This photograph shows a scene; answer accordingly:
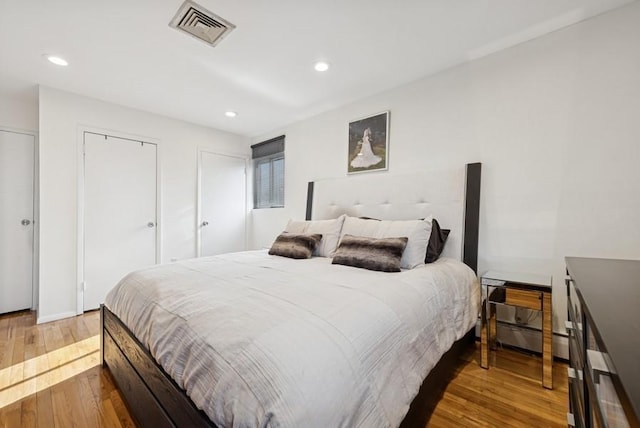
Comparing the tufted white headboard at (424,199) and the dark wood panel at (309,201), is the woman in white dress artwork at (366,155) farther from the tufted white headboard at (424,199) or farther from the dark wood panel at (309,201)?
the dark wood panel at (309,201)

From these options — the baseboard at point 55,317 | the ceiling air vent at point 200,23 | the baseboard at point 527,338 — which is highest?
the ceiling air vent at point 200,23

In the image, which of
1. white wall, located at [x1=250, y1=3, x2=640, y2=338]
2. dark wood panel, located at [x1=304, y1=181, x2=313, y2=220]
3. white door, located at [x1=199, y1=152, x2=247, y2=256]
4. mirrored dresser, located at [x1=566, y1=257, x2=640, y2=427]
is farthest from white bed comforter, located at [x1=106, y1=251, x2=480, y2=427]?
white door, located at [x1=199, y1=152, x2=247, y2=256]

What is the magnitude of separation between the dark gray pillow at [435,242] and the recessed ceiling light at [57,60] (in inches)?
132

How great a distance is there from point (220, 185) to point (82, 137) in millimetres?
1693

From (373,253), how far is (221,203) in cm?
309

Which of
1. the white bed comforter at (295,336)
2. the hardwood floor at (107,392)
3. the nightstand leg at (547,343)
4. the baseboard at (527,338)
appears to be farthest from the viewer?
the baseboard at (527,338)

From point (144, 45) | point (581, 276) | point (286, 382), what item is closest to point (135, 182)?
point (144, 45)

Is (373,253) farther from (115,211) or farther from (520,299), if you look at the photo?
(115,211)

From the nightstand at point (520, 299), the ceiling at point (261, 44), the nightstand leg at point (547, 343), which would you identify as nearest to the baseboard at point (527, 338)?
the nightstand at point (520, 299)

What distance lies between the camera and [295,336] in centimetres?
90

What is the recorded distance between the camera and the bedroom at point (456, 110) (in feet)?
5.86

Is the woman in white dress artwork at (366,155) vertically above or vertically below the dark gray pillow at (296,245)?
above

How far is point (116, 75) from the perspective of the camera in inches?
103

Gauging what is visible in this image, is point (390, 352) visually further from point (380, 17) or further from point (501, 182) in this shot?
point (380, 17)
